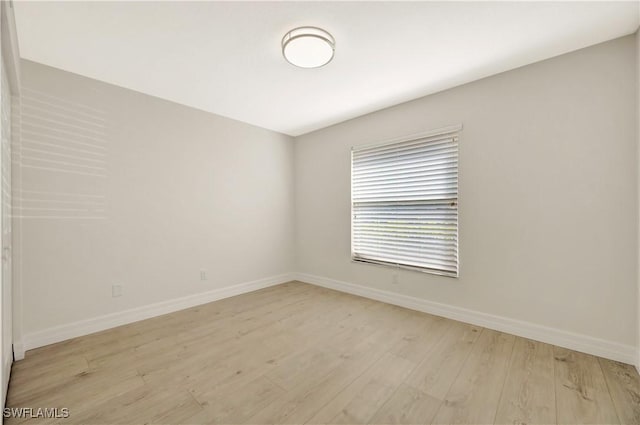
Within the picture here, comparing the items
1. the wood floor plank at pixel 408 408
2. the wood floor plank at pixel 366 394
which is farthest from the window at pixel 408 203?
the wood floor plank at pixel 408 408

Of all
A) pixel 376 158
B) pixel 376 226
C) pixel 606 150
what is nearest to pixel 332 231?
pixel 376 226

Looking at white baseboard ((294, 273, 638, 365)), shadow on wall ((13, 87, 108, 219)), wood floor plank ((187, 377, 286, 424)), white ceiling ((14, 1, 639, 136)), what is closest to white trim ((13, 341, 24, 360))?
shadow on wall ((13, 87, 108, 219))

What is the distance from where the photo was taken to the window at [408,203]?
2.99 m

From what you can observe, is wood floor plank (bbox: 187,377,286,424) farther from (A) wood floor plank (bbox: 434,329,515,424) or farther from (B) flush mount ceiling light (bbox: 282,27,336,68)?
(B) flush mount ceiling light (bbox: 282,27,336,68)

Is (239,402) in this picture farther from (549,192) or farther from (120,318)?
(549,192)

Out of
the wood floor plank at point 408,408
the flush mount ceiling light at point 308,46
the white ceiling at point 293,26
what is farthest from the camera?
the flush mount ceiling light at point 308,46

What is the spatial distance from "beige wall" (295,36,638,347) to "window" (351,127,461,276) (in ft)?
0.41

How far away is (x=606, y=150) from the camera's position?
7.07ft

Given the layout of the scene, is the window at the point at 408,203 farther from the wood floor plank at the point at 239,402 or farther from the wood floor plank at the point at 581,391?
the wood floor plank at the point at 239,402

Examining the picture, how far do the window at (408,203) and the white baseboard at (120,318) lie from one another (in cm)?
186

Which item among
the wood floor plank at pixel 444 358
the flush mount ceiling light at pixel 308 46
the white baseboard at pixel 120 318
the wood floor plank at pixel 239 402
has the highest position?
the flush mount ceiling light at pixel 308 46

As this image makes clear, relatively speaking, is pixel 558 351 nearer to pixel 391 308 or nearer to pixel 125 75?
pixel 391 308

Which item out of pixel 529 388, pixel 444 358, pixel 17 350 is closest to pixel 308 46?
pixel 444 358

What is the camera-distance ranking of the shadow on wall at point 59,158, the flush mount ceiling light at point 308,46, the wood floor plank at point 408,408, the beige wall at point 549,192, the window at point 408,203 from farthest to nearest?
the window at point 408,203 → the shadow on wall at point 59,158 → the beige wall at point 549,192 → the flush mount ceiling light at point 308,46 → the wood floor plank at point 408,408
